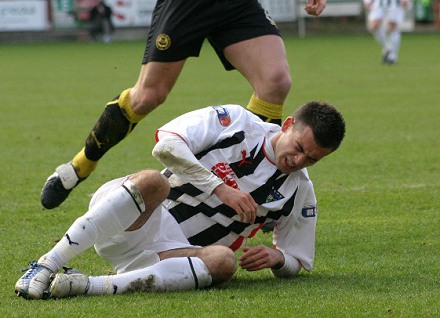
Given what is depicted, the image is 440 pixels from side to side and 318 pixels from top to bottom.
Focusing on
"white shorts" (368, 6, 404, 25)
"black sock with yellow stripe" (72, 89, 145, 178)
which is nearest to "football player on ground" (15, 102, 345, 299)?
"black sock with yellow stripe" (72, 89, 145, 178)

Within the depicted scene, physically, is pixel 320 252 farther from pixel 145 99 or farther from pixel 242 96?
pixel 242 96

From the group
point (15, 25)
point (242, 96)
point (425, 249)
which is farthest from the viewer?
point (15, 25)

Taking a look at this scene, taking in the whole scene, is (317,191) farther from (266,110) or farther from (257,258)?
(257,258)

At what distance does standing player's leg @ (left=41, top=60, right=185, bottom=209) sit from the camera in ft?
18.6

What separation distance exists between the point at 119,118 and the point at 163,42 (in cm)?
54

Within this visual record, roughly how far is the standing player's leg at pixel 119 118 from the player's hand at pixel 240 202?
1.51m

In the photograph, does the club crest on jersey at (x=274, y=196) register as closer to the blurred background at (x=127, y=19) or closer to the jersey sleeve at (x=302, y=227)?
the jersey sleeve at (x=302, y=227)

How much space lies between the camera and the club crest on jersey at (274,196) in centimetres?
460

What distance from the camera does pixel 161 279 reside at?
4.21m

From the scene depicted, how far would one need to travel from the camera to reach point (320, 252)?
525 centimetres

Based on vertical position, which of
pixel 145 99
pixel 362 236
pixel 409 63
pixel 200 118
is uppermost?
pixel 200 118

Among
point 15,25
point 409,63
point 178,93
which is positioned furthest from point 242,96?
point 15,25

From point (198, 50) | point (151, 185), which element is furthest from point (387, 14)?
point (151, 185)

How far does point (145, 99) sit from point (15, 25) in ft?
93.4
